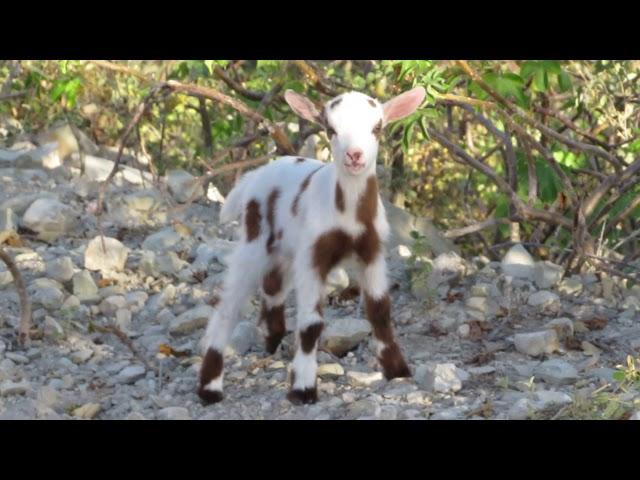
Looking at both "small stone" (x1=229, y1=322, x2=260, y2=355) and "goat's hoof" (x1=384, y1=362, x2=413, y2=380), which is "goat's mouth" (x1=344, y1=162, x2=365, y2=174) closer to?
"goat's hoof" (x1=384, y1=362, x2=413, y2=380)

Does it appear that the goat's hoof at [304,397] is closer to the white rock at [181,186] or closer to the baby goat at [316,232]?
the baby goat at [316,232]

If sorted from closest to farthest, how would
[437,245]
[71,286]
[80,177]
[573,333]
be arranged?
[573,333] < [71,286] < [437,245] < [80,177]

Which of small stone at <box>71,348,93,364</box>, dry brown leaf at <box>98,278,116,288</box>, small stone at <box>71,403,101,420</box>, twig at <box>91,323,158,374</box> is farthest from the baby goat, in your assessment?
dry brown leaf at <box>98,278,116,288</box>

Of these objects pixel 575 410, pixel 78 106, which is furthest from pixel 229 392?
pixel 78 106

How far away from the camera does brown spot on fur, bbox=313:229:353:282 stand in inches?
242

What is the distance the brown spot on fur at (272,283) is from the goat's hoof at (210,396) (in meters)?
0.80

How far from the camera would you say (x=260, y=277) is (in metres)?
6.61

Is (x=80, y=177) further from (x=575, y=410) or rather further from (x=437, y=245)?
(x=575, y=410)

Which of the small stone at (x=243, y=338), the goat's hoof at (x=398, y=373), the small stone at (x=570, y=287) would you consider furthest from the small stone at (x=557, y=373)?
the small stone at (x=243, y=338)

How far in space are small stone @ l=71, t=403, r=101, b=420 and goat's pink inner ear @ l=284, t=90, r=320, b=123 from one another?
5.56ft

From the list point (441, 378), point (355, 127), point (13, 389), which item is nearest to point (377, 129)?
point (355, 127)

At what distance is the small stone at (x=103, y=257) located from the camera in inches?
312
